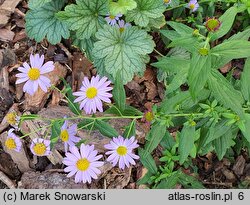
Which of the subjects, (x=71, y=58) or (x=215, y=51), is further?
(x=71, y=58)

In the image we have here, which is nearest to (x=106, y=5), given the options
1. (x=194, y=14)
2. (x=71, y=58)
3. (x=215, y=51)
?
(x=71, y=58)

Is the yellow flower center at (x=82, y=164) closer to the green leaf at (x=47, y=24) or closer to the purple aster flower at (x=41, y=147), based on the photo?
the purple aster flower at (x=41, y=147)

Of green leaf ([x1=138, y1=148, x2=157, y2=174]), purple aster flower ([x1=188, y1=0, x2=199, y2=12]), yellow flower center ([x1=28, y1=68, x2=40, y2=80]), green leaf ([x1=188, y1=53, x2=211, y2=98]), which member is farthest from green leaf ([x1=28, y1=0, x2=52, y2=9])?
green leaf ([x1=188, y1=53, x2=211, y2=98])

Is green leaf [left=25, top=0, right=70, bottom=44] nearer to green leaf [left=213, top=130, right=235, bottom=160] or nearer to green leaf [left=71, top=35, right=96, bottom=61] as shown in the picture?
green leaf [left=71, top=35, right=96, bottom=61]

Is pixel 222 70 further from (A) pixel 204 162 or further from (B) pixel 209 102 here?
(B) pixel 209 102

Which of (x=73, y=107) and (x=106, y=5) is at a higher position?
(x=106, y=5)

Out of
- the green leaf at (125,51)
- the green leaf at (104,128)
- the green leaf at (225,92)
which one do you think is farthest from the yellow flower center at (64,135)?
the green leaf at (225,92)

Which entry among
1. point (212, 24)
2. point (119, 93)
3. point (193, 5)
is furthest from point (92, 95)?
point (193, 5)
